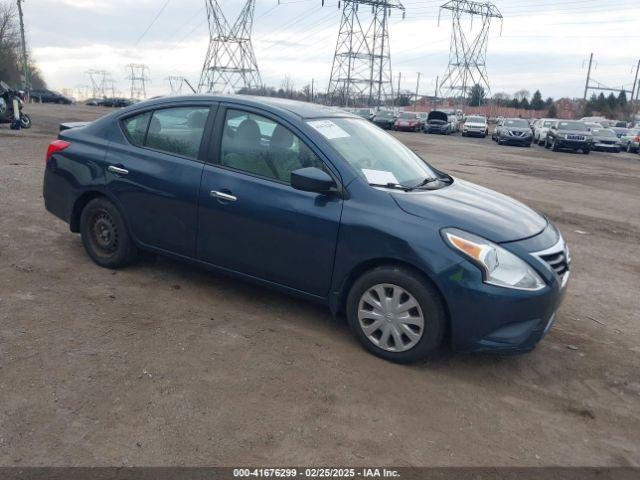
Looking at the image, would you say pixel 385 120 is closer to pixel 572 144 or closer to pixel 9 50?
pixel 572 144

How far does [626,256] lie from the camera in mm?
7133

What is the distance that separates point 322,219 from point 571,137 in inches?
1070

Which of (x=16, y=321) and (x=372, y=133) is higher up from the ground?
(x=372, y=133)

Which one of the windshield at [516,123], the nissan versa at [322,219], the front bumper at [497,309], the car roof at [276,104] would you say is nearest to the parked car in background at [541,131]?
the windshield at [516,123]

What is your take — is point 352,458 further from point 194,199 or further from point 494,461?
point 194,199

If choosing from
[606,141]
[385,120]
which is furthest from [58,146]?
[385,120]

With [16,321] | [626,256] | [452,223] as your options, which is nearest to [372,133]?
[452,223]

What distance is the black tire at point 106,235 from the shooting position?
4.96 metres

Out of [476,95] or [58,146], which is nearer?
[58,146]

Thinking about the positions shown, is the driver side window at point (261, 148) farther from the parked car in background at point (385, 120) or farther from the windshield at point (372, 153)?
the parked car in background at point (385, 120)

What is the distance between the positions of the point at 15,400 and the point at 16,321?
1.10 meters

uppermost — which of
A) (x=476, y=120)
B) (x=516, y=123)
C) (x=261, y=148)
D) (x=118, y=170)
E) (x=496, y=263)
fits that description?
(x=476, y=120)

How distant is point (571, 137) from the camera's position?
27.4 metres

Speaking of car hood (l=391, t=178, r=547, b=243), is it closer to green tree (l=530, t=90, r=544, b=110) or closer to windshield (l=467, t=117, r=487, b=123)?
windshield (l=467, t=117, r=487, b=123)
